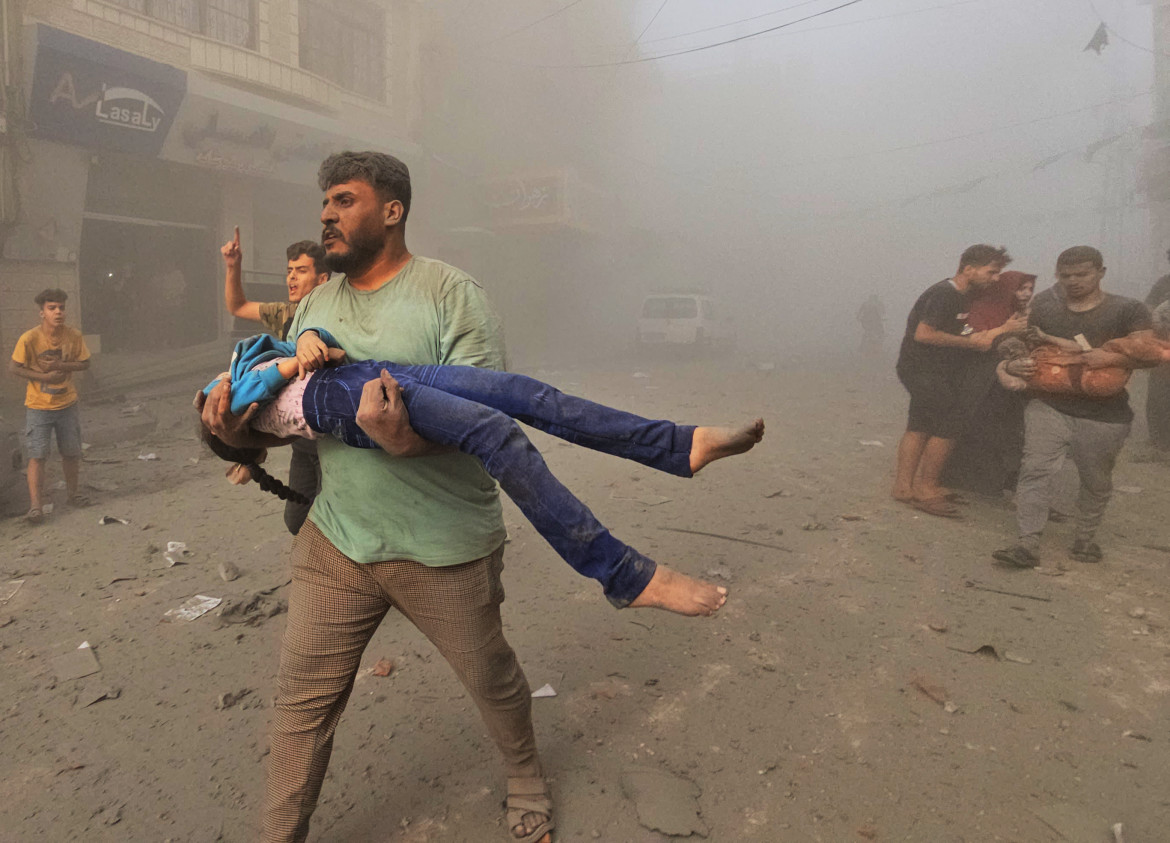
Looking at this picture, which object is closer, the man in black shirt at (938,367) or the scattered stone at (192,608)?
the scattered stone at (192,608)

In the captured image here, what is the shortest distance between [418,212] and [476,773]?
16.9 meters

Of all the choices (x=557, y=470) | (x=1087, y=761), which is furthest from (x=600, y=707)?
(x=557, y=470)

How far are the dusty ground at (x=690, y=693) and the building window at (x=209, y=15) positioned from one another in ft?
32.2

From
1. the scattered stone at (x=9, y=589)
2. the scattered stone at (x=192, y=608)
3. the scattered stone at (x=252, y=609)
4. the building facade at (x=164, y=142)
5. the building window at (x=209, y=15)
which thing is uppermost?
the building window at (x=209, y=15)

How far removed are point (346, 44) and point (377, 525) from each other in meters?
16.2

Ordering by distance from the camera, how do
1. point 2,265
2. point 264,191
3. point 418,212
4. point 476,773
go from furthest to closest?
point 418,212 → point 264,191 → point 2,265 → point 476,773

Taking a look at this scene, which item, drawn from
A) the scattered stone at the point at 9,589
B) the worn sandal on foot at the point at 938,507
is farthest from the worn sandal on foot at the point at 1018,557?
the scattered stone at the point at 9,589

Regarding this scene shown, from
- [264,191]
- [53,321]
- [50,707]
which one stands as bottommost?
[50,707]

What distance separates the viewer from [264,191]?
13359 mm

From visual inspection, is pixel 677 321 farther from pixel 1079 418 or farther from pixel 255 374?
pixel 255 374

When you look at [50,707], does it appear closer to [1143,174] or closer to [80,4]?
[80,4]

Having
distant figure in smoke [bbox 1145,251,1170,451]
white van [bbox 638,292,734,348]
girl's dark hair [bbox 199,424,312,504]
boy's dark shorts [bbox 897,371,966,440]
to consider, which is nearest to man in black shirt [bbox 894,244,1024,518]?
boy's dark shorts [bbox 897,371,966,440]

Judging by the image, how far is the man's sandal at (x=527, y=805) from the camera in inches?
81.0

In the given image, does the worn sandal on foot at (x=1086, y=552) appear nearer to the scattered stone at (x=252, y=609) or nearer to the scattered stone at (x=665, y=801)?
the scattered stone at (x=665, y=801)
